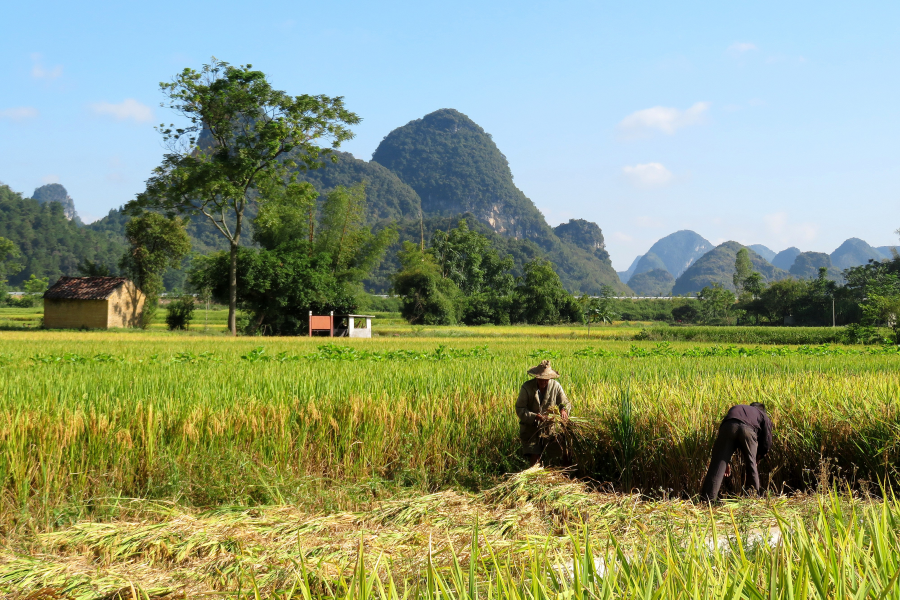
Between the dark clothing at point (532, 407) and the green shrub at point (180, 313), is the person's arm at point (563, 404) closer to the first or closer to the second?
the dark clothing at point (532, 407)

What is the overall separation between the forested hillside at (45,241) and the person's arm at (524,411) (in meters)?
103

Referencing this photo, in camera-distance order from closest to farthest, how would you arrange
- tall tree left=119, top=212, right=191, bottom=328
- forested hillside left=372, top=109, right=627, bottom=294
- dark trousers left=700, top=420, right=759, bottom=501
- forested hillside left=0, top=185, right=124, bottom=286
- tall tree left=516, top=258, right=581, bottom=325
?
dark trousers left=700, top=420, right=759, bottom=501, tall tree left=119, top=212, right=191, bottom=328, tall tree left=516, top=258, right=581, bottom=325, forested hillside left=0, top=185, right=124, bottom=286, forested hillside left=372, top=109, right=627, bottom=294

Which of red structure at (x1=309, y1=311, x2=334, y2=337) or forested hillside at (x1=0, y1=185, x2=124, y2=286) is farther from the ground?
forested hillside at (x1=0, y1=185, x2=124, y2=286)

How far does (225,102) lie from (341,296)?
12.0 m

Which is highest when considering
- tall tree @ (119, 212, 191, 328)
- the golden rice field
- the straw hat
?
tall tree @ (119, 212, 191, 328)

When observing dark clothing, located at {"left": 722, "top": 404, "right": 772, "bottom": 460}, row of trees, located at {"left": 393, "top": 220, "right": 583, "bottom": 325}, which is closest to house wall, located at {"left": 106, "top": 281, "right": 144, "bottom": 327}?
row of trees, located at {"left": 393, "top": 220, "right": 583, "bottom": 325}

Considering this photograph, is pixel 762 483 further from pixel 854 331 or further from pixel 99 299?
pixel 99 299

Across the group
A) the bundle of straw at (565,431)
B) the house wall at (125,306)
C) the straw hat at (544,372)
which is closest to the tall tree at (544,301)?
the house wall at (125,306)

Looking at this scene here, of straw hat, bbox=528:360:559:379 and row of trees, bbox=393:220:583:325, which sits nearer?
straw hat, bbox=528:360:559:379

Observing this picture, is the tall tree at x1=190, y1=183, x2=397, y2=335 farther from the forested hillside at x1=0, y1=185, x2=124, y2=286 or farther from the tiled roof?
the forested hillside at x1=0, y1=185, x2=124, y2=286

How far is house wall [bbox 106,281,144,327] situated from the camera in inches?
1405

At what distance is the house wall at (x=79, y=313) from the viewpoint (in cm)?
3500

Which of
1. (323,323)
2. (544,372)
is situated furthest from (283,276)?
(544,372)

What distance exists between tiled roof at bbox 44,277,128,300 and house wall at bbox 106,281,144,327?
399 millimetres
